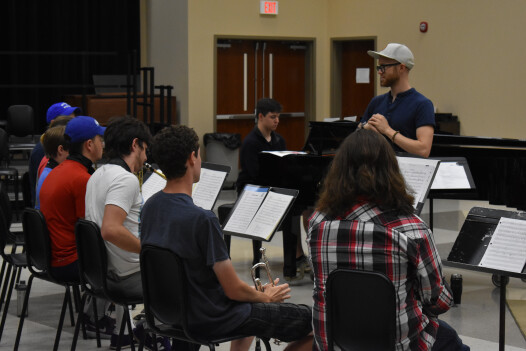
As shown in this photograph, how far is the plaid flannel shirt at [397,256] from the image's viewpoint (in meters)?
2.69

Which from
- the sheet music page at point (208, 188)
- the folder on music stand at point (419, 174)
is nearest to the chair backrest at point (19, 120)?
the sheet music page at point (208, 188)

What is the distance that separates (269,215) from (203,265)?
1.14m

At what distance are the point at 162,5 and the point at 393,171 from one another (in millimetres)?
9227

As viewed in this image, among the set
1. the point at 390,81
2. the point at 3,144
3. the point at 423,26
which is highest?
the point at 423,26

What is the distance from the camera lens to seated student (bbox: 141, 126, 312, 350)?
9.96ft

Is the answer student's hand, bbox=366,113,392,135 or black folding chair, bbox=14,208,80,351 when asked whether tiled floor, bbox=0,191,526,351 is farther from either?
student's hand, bbox=366,113,392,135

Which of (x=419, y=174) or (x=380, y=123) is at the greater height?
(x=380, y=123)

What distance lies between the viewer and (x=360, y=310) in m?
2.77

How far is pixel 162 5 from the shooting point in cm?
1152

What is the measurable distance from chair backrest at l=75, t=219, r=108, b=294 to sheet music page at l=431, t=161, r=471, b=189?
2.14 metres

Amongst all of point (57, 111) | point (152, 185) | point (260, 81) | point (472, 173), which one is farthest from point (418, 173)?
point (260, 81)

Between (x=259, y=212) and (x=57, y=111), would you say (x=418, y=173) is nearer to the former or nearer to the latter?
(x=259, y=212)

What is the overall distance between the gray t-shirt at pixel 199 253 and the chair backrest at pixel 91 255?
0.62 m

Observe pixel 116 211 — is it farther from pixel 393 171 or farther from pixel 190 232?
pixel 393 171
